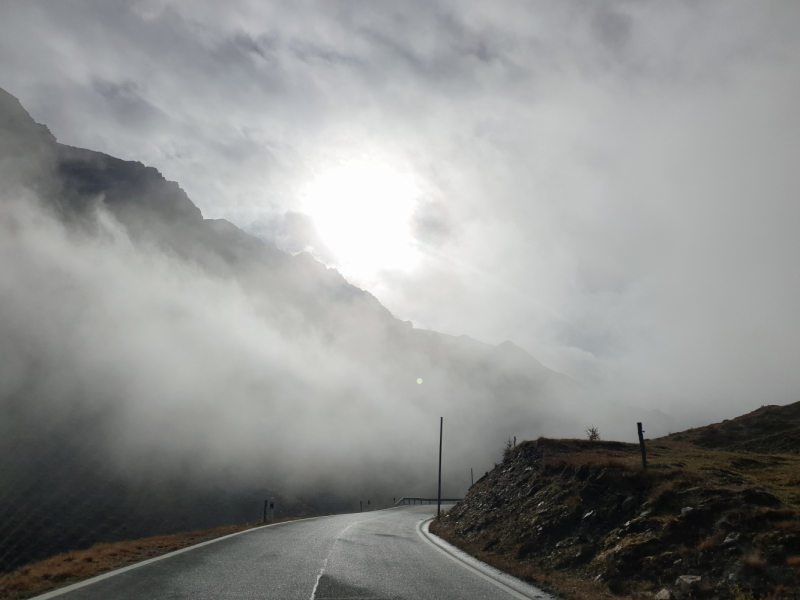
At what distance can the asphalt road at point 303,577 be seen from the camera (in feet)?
26.3

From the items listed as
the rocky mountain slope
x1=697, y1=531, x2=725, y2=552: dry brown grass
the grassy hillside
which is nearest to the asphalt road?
the grassy hillside

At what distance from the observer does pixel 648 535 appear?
11.2m

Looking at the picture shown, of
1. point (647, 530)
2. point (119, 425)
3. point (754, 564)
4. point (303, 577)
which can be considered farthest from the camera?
point (119, 425)

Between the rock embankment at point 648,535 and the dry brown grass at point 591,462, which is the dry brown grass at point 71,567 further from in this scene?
the dry brown grass at point 591,462

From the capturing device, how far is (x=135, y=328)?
186 metres

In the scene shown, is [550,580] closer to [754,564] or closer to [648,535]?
[648,535]

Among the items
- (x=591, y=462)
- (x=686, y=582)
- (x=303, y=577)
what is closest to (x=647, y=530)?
(x=686, y=582)

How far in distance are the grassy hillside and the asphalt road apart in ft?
5.72

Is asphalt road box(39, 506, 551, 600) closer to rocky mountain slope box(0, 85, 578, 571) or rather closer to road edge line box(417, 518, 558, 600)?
road edge line box(417, 518, 558, 600)

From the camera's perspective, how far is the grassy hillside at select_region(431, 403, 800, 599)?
866 cm

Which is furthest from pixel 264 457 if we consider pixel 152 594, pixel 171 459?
pixel 152 594

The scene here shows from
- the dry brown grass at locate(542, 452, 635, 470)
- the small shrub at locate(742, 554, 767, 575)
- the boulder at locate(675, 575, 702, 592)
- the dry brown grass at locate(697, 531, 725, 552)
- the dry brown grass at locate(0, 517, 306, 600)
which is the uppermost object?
the dry brown grass at locate(542, 452, 635, 470)

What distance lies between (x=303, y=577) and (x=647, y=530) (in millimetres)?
9207

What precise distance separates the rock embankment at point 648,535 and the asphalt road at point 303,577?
5.80 feet
